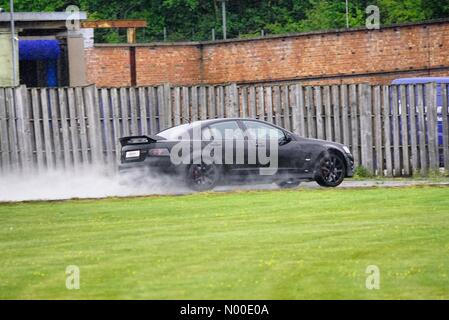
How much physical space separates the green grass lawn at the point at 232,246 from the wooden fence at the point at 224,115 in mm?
6101

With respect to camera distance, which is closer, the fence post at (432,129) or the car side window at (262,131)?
the car side window at (262,131)

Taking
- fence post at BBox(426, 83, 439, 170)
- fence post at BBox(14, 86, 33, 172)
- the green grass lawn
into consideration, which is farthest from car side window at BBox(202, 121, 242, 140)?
fence post at BBox(426, 83, 439, 170)

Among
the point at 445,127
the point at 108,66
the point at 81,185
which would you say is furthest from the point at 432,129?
the point at 108,66

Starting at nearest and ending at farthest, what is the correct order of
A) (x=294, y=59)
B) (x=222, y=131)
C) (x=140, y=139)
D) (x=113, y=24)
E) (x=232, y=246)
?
(x=232, y=246)
(x=140, y=139)
(x=222, y=131)
(x=294, y=59)
(x=113, y=24)

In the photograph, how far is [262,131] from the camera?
83.0ft

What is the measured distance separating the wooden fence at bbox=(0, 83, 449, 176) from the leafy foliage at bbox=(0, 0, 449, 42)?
29.6m

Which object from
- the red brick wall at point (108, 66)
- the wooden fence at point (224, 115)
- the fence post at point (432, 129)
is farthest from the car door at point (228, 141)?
the red brick wall at point (108, 66)

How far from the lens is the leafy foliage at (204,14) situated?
2392 inches

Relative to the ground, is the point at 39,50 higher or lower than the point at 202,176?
higher

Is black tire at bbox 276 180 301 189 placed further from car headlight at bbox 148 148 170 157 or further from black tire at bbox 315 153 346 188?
car headlight at bbox 148 148 170 157

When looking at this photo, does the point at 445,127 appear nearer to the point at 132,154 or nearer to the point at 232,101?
the point at 232,101

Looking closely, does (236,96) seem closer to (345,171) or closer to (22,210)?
(345,171)

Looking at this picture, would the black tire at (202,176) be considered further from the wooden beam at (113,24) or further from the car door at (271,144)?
the wooden beam at (113,24)

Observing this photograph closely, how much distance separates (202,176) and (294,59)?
18.9 meters
